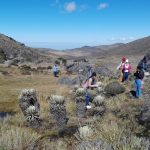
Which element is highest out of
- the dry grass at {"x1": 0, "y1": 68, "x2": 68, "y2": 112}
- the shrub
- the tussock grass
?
the tussock grass

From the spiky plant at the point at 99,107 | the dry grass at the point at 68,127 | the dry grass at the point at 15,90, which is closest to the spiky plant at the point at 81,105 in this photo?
the dry grass at the point at 68,127

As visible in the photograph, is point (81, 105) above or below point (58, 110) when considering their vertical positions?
below

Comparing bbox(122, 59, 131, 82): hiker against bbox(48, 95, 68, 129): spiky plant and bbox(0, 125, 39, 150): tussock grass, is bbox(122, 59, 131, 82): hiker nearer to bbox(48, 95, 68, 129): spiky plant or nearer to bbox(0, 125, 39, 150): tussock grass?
bbox(48, 95, 68, 129): spiky plant

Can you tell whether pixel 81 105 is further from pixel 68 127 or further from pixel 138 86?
pixel 138 86

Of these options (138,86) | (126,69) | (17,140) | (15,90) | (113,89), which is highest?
(17,140)

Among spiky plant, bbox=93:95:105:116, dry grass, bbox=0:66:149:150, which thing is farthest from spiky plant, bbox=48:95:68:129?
spiky plant, bbox=93:95:105:116

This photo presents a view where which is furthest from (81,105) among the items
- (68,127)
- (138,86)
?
(138,86)

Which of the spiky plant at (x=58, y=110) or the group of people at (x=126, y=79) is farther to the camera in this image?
the group of people at (x=126, y=79)

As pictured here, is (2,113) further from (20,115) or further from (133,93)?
(133,93)

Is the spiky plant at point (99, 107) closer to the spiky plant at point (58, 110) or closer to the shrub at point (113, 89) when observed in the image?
the spiky plant at point (58, 110)

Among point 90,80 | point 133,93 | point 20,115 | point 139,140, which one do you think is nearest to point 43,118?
point 20,115

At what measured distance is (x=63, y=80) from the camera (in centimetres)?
3403

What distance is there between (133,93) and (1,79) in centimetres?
1809

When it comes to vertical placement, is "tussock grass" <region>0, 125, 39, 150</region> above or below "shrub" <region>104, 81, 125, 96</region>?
above
